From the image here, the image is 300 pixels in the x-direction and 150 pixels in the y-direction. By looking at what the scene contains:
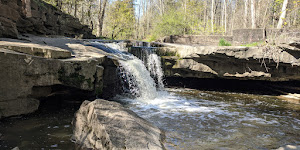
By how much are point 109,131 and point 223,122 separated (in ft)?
10.0

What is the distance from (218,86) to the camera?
10.1 meters

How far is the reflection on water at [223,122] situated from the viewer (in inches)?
141

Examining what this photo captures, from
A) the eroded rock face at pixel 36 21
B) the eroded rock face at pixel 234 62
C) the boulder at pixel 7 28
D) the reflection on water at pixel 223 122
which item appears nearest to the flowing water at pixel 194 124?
the reflection on water at pixel 223 122

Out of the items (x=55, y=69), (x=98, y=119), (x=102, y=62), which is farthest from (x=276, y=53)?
(x=55, y=69)

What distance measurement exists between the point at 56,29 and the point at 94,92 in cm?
850

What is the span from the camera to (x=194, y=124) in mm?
4602

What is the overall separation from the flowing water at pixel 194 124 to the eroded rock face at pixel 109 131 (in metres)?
0.25

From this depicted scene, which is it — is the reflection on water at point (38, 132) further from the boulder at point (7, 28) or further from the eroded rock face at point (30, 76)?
the boulder at point (7, 28)

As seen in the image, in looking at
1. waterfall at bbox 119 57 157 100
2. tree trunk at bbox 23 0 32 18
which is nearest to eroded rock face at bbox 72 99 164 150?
waterfall at bbox 119 57 157 100

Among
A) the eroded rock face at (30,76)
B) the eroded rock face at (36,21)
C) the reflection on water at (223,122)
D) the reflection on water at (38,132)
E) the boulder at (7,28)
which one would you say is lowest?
the reflection on water at (223,122)

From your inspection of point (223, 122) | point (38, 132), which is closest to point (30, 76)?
point (38, 132)

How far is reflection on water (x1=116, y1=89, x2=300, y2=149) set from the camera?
3.59m

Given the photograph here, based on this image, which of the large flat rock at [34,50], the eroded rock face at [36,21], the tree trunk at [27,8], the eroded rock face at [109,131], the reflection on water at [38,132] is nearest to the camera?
the eroded rock face at [109,131]

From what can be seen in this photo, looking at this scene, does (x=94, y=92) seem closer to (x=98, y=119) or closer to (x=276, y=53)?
(x=98, y=119)
